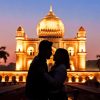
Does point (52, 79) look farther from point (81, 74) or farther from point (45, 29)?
point (45, 29)

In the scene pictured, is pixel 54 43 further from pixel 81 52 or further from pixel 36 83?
pixel 36 83

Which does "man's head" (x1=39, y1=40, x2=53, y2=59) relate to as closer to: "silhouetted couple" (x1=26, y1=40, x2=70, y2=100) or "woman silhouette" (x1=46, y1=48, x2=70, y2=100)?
"silhouetted couple" (x1=26, y1=40, x2=70, y2=100)

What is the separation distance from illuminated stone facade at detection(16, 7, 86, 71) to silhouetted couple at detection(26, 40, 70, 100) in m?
83.2

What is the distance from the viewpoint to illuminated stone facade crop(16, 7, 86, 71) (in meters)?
93.4

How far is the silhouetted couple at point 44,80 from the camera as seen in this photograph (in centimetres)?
718

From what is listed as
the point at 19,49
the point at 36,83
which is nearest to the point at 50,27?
the point at 19,49

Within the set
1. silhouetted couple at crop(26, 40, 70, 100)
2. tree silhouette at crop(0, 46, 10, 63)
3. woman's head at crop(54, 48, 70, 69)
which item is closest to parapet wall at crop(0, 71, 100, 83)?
tree silhouette at crop(0, 46, 10, 63)

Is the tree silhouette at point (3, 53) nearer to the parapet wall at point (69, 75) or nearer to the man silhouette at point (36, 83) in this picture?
the parapet wall at point (69, 75)

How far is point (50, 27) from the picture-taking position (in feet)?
324

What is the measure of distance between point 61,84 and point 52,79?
241 mm

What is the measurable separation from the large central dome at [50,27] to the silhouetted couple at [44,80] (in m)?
88.7

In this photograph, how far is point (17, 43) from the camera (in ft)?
310

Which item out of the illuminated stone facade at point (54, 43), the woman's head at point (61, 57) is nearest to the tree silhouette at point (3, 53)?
the illuminated stone facade at point (54, 43)

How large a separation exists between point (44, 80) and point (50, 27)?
9156 cm
